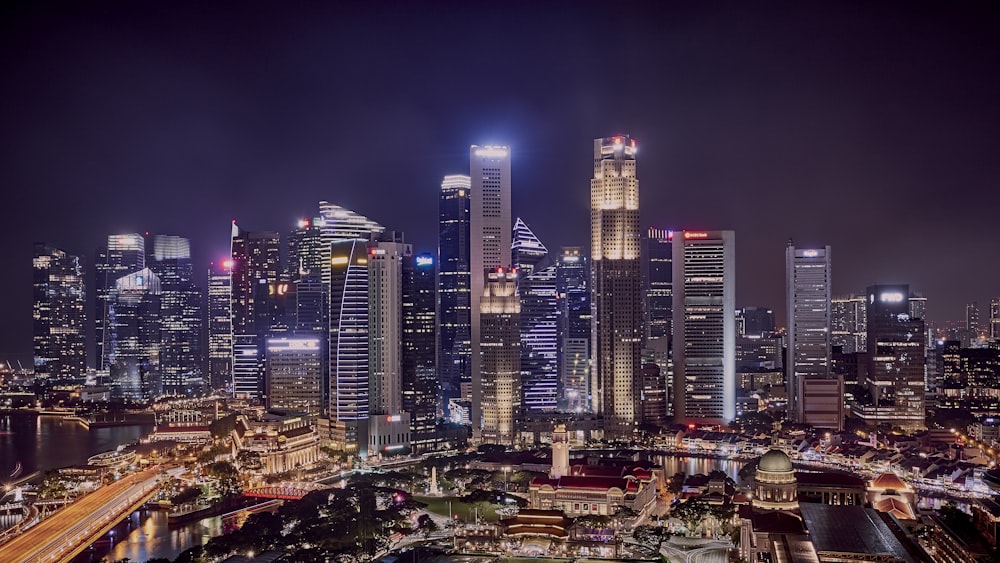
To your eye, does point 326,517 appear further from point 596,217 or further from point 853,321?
point 853,321

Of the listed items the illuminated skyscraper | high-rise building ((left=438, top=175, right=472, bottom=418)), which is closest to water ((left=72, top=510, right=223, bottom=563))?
the illuminated skyscraper

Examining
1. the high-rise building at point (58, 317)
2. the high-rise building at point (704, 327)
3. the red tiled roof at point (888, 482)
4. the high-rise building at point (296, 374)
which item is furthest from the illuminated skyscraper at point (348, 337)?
the high-rise building at point (58, 317)

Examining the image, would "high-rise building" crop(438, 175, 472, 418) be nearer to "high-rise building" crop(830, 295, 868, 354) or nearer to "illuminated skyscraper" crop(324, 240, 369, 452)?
"illuminated skyscraper" crop(324, 240, 369, 452)

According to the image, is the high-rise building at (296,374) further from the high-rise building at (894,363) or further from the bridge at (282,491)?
the high-rise building at (894,363)

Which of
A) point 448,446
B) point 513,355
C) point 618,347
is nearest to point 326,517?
point 448,446

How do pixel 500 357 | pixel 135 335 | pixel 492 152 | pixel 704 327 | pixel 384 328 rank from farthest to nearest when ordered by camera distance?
pixel 135 335, pixel 704 327, pixel 492 152, pixel 500 357, pixel 384 328

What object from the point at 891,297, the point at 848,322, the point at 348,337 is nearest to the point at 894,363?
the point at 891,297

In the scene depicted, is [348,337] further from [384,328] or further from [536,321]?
[536,321]

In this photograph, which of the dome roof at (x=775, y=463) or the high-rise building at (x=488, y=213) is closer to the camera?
the dome roof at (x=775, y=463)
